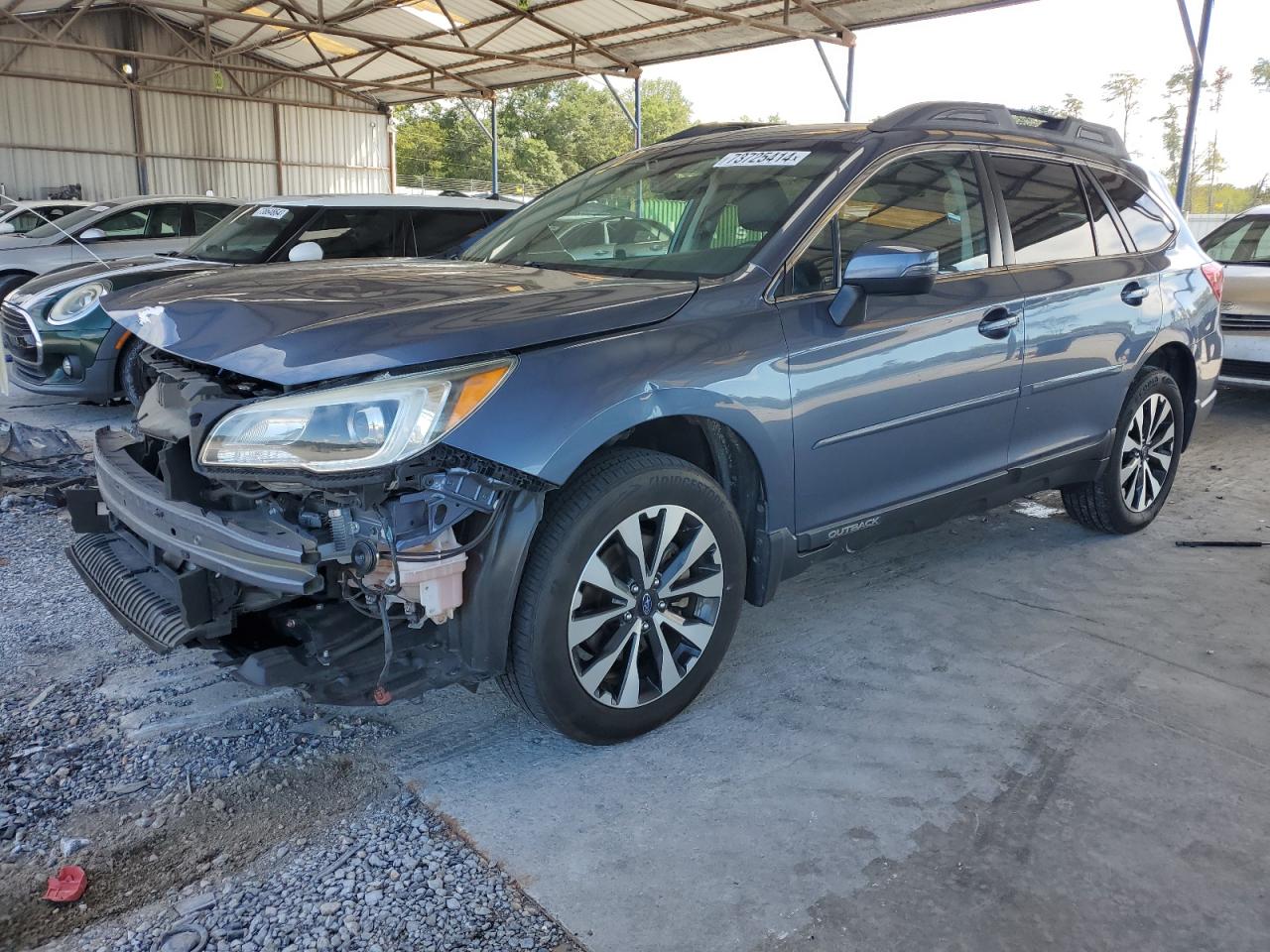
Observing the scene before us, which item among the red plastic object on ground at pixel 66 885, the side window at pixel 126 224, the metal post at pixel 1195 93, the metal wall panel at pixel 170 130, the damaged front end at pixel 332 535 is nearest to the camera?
the red plastic object on ground at pixel 66 885

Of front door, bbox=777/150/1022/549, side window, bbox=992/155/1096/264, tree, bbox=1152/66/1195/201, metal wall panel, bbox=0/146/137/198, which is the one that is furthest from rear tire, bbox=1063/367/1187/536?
tree, bbox=1152/66/1195/201

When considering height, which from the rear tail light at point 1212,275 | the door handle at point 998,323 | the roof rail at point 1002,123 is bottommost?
the door handle at point 998,323

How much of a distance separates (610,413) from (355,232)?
5.38 meters

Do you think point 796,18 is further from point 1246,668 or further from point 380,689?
point 380,689

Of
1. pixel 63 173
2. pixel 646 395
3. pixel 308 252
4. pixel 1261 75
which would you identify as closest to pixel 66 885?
pixel 646 395

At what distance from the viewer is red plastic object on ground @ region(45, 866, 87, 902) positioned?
2268mm

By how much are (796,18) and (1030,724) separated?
44.6 feet

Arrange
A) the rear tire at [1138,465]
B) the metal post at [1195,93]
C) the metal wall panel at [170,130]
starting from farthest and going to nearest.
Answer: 1. the metal wall panel at [170,130]
2. the metal post at [1195,93]
3. the rear tire at [1138,465]

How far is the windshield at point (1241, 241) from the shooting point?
8531 mm

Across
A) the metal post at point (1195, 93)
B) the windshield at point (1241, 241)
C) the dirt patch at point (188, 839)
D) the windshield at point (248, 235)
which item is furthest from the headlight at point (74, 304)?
the metal post at point (1195, 93)

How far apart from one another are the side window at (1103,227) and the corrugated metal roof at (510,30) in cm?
914

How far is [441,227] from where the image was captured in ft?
25.4

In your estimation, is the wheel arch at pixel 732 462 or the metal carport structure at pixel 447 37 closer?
the wheel arch at pixel 732 462

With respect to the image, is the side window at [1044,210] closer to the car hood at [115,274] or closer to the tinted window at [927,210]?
the tinted window at [927,210]
